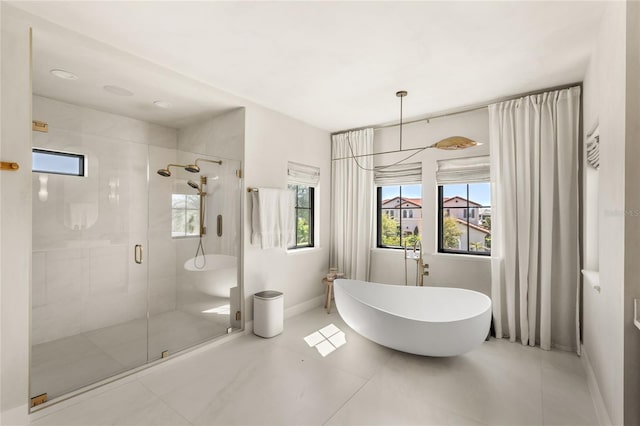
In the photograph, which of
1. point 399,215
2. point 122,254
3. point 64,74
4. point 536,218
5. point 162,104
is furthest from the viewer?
point 399,215

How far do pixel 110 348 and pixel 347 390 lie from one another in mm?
2218

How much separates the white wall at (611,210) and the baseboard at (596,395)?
4cm

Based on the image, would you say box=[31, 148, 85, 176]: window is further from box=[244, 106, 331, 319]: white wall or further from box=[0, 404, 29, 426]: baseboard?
box=[0, 404, 29, 426]: baseboard

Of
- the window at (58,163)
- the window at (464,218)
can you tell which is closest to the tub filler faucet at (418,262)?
the window at (464,218)

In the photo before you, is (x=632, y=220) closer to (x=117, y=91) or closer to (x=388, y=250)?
(x=388, y=250)

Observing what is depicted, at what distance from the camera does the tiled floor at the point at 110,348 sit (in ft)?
7.55

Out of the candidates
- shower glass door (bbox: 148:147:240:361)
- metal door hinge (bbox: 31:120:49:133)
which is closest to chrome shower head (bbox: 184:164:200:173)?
shower glass door (bbox: 148:147:240:361)

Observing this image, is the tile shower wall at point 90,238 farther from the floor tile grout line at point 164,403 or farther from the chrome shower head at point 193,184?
the floor tile grout line at point 164,403

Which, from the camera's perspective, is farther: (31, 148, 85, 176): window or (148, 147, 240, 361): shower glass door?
(148, 147, 240, 361): shower glass door

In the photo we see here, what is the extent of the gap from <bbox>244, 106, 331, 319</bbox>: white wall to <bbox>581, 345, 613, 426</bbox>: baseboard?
2968 millimetres

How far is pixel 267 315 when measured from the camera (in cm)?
319

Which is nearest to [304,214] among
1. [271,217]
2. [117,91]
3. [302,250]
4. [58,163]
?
[302,250]

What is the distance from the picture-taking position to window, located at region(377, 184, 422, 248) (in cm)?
400

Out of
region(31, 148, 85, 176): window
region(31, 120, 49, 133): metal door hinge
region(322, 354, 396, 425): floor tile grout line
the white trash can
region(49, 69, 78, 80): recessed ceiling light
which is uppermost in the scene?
region(49, 69, 78, 80): recessed ceiling light
